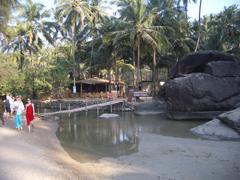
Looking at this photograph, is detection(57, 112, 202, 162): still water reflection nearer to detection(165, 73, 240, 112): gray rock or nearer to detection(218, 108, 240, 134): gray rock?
detection(165, 73, 240, 112): gray rock

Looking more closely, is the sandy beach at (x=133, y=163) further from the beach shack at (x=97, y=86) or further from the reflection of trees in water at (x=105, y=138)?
the beach shack at (x=97, y=86)

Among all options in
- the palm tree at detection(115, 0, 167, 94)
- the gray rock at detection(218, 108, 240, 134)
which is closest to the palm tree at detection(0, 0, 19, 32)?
the palm tree at detection(115, 0, 167, 94)

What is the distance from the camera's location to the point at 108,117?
96.2 ft

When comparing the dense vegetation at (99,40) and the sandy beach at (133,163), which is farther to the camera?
the dense vegetation at (99,40)

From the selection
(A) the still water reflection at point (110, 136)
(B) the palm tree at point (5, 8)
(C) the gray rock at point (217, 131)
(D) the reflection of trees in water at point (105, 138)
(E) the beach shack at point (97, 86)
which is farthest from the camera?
(E) the beach shack at point (97, 86)

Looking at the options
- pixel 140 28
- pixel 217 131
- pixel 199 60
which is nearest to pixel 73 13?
pixel 140 28

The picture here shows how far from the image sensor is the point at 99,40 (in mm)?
44562

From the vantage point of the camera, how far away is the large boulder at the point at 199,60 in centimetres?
2883

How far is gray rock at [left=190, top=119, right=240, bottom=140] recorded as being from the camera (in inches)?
695

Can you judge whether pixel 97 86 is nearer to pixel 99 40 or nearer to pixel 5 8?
pixel 99 40

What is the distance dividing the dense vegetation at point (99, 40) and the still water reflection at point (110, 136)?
14431 millimetres

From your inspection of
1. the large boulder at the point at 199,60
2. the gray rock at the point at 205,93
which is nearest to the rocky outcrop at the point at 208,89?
the gray rock at the point at 205,93

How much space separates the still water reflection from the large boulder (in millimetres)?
5821

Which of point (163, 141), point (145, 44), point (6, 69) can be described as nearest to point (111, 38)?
point (145, 44)
